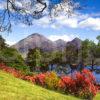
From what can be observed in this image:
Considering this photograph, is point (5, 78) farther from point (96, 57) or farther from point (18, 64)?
point (96, 57)

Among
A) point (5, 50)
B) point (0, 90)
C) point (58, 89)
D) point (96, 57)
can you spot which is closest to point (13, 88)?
point (0, 90)

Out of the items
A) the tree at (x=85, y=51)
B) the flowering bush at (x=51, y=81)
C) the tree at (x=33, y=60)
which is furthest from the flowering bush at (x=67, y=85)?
the tree at (x=85, y=51)

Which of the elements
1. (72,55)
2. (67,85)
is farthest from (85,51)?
(67,85)

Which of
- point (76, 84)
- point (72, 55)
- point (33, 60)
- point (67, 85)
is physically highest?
point (72, 55)

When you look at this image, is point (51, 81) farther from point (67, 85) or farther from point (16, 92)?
point (16, 92)

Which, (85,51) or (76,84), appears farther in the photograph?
(85,51)

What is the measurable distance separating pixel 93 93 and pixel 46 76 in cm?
442

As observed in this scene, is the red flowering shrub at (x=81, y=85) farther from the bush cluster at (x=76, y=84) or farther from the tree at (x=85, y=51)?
the tree at (x=85, y=51)

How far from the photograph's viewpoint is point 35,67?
80.8 metres

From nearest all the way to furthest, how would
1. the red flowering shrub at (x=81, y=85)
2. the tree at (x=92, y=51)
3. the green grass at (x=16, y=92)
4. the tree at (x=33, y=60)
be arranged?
the green grass at (x=16, y=92), the red flowering shrub at (x=81, y=85), the tree at (x=33, y=60), the tree at (x=92, y=51)

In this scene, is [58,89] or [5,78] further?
[58,89]

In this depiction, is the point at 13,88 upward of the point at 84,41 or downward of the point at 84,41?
downward

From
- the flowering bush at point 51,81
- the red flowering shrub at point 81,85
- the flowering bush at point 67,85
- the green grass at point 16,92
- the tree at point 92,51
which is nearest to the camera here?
the green grass at point 16,92

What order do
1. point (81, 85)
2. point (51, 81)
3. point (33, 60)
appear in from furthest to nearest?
1. point (33, 60)
2. point (51, 81)
3. point (81, 85)
